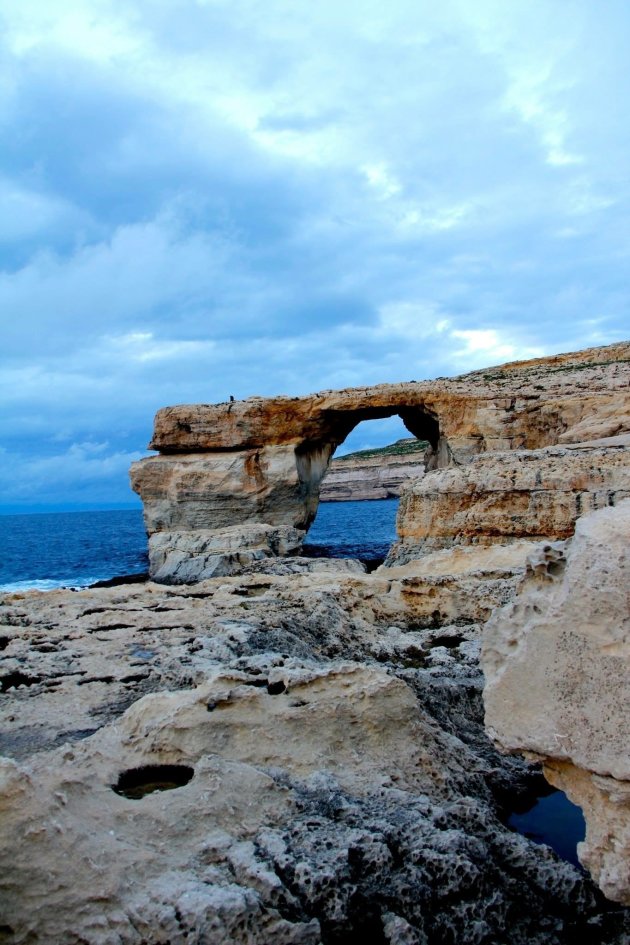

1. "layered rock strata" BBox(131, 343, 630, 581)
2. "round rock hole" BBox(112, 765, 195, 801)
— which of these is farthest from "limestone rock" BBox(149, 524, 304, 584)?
"round rock hole" BBox(112, 765, 195, 801)

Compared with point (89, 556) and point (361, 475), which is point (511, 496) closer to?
point (89, 556)

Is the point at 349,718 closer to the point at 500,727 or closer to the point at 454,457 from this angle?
the point at 500,727

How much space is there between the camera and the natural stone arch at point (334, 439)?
26.5 meters

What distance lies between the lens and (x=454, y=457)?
23.0 meters

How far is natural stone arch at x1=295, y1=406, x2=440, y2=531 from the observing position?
26547 mm

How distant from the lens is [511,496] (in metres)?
11.7

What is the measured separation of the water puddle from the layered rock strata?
55.3ft

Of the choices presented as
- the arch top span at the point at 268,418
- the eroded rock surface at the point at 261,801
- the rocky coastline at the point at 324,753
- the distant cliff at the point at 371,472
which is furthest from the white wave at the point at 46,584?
the distant cliff at the point at 371,472

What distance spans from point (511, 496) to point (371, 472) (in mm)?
70303

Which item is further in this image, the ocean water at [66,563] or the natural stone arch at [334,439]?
the ocean water at [66,563]

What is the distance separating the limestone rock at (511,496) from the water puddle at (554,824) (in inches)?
217

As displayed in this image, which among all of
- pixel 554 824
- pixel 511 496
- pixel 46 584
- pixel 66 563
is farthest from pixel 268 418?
pixel 554 824

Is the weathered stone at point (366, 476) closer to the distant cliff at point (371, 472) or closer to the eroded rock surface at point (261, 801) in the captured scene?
the distant cliff at point (371, 472)

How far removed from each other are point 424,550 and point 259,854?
920 cm
